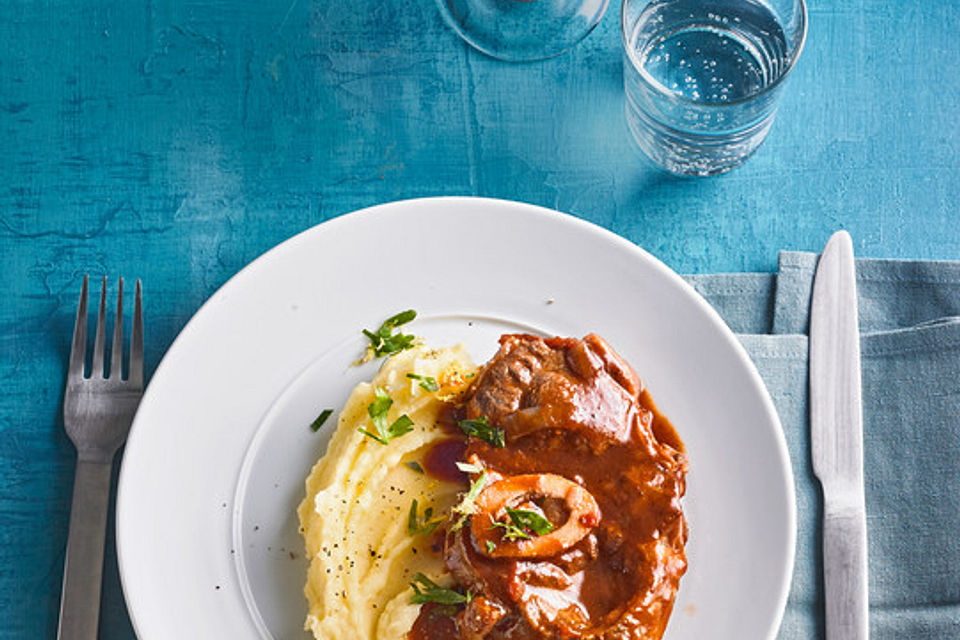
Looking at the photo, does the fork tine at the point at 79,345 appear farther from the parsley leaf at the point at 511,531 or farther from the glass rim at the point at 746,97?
the glass rim at the point at 746,97

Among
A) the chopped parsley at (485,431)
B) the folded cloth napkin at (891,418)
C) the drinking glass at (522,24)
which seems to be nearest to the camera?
the chopped parsley at (485,431)

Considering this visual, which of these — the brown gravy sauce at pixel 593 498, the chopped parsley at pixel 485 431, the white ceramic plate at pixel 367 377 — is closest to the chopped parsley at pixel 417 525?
the brown gravy sauce at pixel 593 498

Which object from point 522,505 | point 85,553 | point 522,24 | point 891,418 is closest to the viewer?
point 522,505

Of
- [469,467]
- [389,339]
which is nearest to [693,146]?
[389,339]

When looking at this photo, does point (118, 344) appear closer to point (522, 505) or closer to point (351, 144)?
point (351, 144)

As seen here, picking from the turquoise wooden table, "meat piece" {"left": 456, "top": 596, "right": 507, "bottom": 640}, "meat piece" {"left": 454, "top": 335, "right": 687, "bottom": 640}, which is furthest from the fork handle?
"meat piece" {"left": 456, "top": 596, "right": 507, "bottom": 640}

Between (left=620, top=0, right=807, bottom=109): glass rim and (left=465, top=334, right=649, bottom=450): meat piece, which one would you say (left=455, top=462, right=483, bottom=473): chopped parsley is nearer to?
(left=465, top=334, right=649, bottom=450): meat piece
